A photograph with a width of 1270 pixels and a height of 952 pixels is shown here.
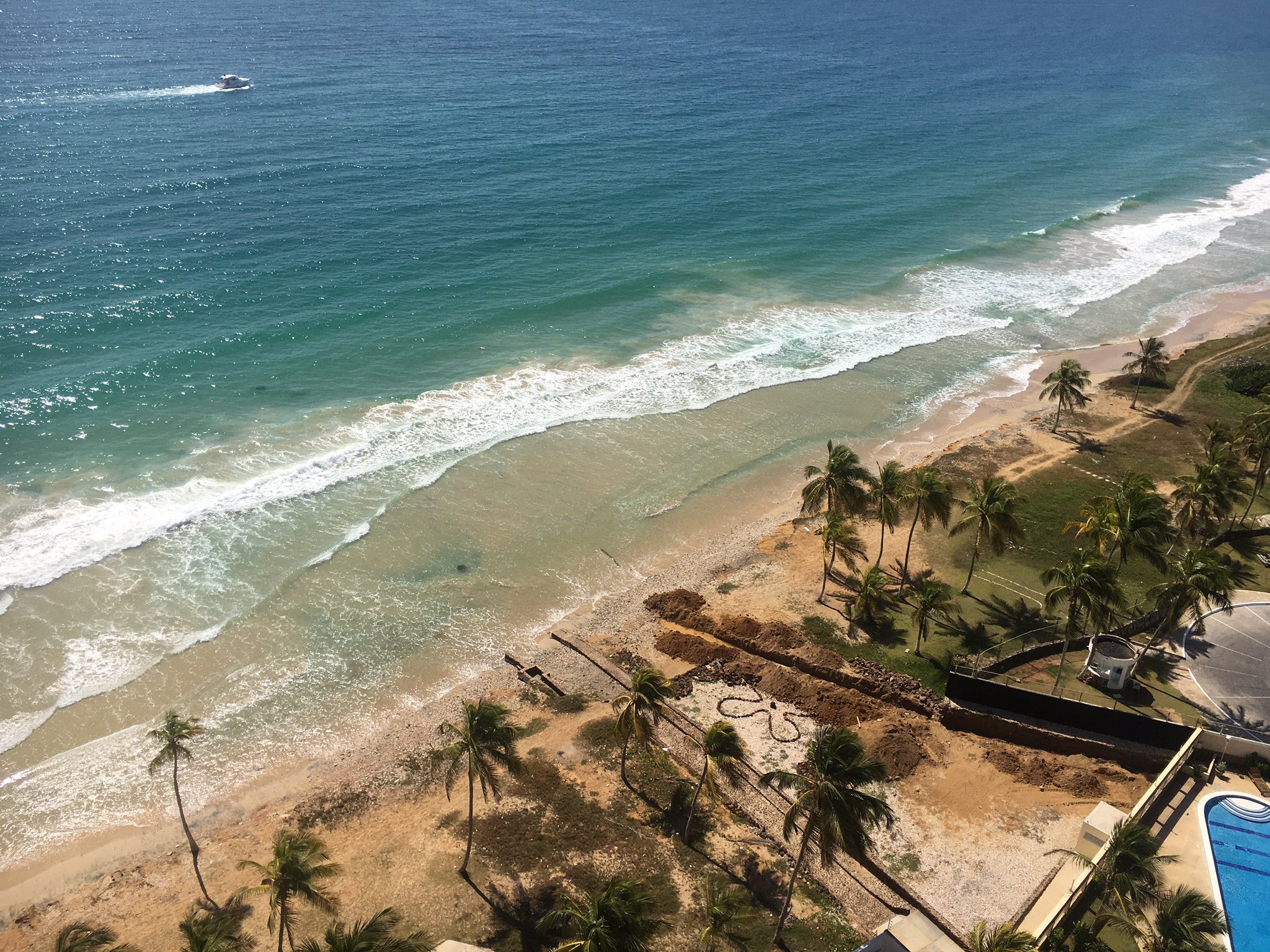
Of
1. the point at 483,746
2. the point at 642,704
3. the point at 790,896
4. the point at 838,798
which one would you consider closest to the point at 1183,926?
the point at 838,798

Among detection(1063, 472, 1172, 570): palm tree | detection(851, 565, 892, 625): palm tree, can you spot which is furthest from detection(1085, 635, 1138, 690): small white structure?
detection(851, 565, 892, 625): palm tree

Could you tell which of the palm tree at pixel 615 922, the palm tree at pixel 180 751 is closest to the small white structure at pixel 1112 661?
the palm tree at pixel 615 922

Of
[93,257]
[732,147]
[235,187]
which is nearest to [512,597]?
[93,257]

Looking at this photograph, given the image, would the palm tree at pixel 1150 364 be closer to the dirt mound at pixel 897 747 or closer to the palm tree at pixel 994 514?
the palm tree at pixel 994 514

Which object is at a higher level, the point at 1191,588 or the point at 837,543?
the point at 1191,588

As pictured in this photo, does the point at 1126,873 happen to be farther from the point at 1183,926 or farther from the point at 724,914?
the point at 724,914

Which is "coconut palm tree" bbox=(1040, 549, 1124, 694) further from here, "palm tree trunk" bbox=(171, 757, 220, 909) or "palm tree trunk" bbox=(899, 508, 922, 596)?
"palm tree trunk" bbox=(171, 757, 220, 909)
